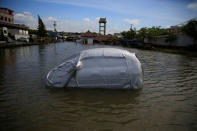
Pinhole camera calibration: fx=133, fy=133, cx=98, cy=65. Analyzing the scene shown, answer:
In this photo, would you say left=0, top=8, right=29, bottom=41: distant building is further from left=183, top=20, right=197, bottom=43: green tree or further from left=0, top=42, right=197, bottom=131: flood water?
left=183, top=20, right=197, bottom=43: green tree

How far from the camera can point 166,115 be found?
11.9ft

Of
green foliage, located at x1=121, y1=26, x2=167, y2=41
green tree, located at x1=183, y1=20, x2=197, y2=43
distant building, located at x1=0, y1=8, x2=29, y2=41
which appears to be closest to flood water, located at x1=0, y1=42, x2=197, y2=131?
green tree, located at x1=183, y1=20, x2=197, y2=43

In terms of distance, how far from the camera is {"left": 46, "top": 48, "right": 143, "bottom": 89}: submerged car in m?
4.93

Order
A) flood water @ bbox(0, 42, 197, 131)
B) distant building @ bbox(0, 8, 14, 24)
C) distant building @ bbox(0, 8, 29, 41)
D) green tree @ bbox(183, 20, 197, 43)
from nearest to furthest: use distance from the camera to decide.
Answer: flood water @ bbox(0, 42, 197, 131)
green tree @ bbox(183, 20, 197, 43)
distant building @ bbox(0, 8, 29, 41)
distant building @ bbox(0, 8, 14, 24)

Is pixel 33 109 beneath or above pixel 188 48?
beneath

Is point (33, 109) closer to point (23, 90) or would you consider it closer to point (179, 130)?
point (23, 90)

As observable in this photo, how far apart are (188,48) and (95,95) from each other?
32031 mm

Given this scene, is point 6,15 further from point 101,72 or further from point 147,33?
point 101,72

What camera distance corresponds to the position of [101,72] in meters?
4.93

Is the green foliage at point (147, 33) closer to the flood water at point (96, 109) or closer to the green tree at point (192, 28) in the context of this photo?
the green tree at point (192, 28)

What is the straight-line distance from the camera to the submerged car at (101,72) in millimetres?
4930

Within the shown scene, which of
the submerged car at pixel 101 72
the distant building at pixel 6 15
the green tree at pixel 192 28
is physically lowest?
the submerged car at pixel 101 72

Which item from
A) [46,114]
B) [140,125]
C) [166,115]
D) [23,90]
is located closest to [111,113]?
[140,125]

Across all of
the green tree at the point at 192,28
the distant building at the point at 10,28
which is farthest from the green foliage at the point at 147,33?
the distant building at the point at 10,28
